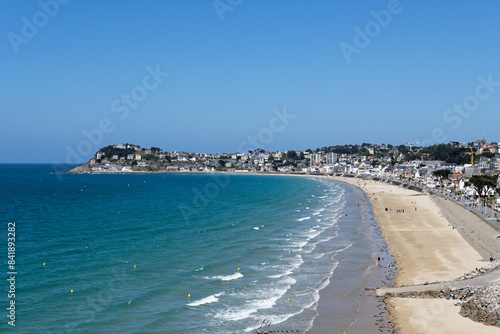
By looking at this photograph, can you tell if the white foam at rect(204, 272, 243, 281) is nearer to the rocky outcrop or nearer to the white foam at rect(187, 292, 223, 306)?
the white foam at rect(187, 292, 223, 306)

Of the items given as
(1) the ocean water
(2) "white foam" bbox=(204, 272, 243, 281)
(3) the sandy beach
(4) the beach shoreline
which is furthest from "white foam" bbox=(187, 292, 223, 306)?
(3) the sandy beach

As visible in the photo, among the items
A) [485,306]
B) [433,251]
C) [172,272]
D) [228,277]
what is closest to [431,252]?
[433,251]

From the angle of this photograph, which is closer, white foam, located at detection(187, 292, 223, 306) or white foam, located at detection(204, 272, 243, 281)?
white foam, located at detection(187, 292, 223, 306)

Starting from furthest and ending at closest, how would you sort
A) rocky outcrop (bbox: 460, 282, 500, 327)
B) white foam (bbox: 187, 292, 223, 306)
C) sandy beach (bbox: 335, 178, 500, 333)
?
1. white foam (bbox: 187, 292, 223, 306)
2. sandy beach (bbox: 335, 178, 500, 333)
3. rocky outcrop (bbox: 460, 282, 500, 327)

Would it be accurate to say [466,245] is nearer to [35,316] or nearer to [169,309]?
[169,309]

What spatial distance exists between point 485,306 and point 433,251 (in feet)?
53.4

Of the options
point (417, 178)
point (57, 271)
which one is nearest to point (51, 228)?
point (57, 271)

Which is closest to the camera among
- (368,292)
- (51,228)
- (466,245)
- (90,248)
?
(368,292)

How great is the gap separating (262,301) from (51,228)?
2939cm

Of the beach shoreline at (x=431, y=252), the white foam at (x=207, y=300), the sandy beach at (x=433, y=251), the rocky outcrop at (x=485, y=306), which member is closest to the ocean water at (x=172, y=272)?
the white foam at (x=207, y=300)

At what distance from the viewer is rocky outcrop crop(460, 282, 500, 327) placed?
18438 mm

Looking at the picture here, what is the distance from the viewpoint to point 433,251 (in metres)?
34.8

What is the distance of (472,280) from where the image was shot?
76.9 feet

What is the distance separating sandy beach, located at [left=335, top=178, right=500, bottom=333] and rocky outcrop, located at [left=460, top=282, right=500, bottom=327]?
358mm
